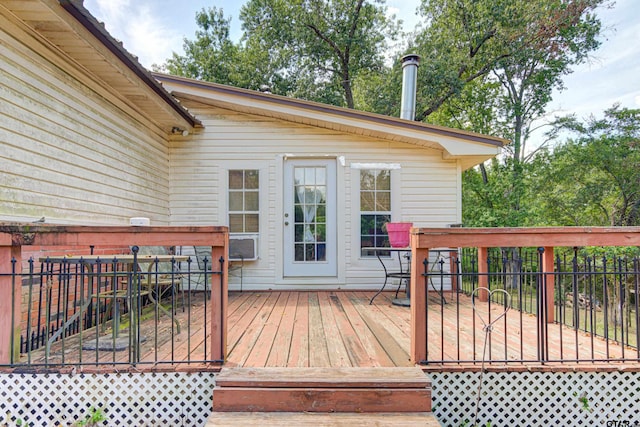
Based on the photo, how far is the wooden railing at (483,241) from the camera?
222 centimetres

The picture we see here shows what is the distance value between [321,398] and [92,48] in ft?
10.7

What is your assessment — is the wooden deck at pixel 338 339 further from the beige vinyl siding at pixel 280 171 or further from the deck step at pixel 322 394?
the beige vinyl siding at pixel 280 171

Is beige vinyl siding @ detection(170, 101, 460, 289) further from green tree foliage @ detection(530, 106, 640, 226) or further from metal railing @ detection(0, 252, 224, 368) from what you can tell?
green tree foliage @ detection(530, 106, 640, 226)

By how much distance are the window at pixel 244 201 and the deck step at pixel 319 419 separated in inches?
133

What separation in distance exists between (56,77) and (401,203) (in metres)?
4.31

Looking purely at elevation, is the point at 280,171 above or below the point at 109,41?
below

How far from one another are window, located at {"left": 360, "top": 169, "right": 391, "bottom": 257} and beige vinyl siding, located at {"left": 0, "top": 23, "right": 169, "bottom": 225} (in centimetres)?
310

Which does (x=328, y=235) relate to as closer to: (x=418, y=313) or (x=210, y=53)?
(x=418, y=313)

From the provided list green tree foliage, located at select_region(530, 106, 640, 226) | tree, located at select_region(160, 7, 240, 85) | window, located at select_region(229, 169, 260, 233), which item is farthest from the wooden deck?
tree, located at select_region(160, 7, 240, 85)

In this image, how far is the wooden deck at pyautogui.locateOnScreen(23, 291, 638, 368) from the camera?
90.5 inches

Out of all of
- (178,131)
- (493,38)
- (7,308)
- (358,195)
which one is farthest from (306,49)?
(7,308)

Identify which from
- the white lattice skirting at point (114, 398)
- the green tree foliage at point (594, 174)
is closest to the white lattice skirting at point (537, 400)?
the white lattice skirting at point (114, 398)

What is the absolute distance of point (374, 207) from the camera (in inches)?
202

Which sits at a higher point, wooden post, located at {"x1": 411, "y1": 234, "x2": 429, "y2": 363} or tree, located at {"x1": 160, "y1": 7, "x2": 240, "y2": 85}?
tree, located at {"x1": 160, "y1": 7, "x2": 240, "y2": 85}
